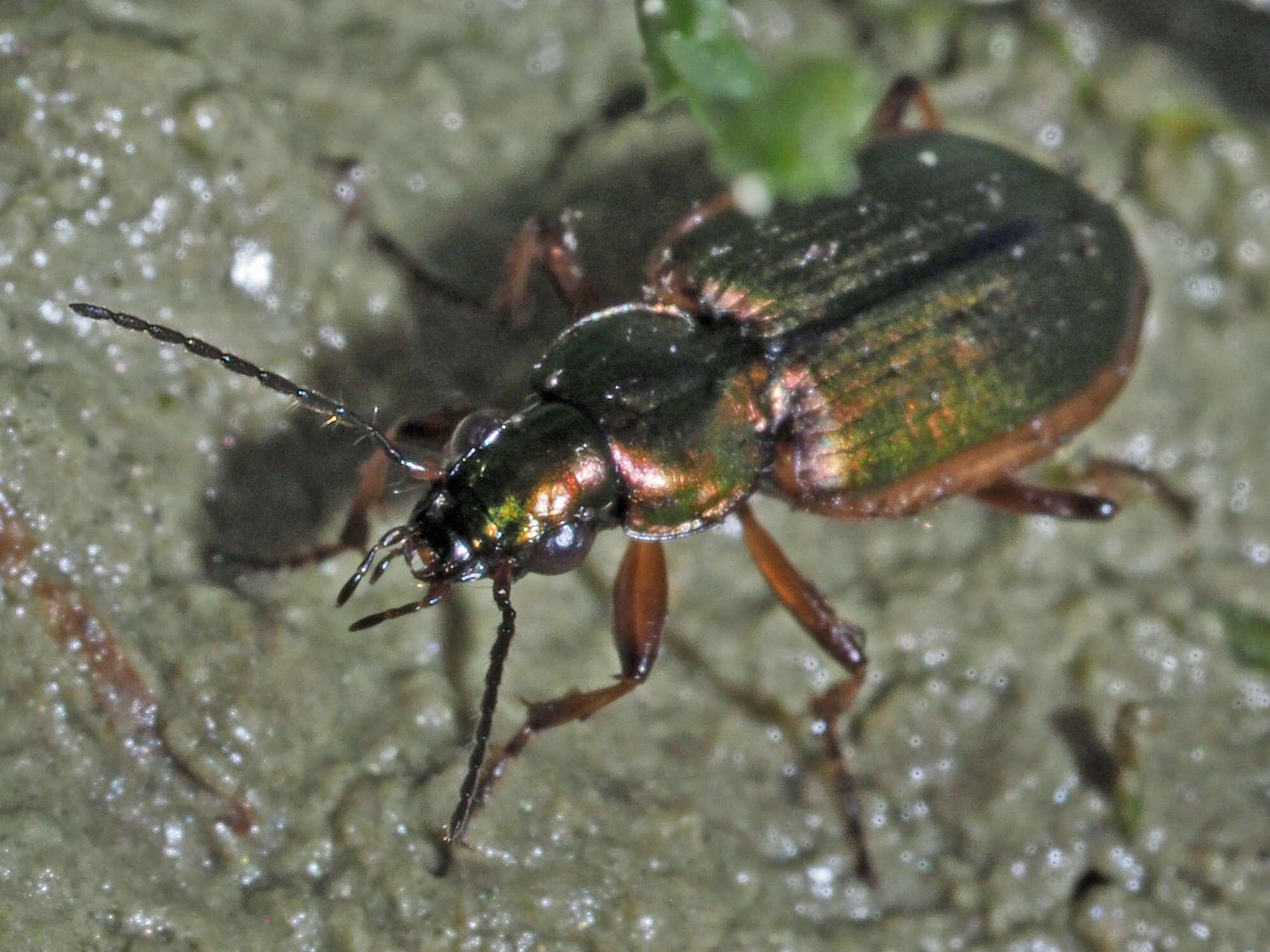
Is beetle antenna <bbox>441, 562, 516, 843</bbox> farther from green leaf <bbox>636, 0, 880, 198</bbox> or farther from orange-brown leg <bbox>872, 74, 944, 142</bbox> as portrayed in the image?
orange-brown leg <bbox>872, 74, 944, 142</bbox>

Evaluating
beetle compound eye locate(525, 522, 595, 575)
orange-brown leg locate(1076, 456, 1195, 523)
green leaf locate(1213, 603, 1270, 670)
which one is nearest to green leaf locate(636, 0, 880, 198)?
beetle compound eye locate(525, 522, 595, 575)

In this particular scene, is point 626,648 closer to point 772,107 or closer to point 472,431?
point 472,431

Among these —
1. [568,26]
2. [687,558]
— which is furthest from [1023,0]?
[687,558]

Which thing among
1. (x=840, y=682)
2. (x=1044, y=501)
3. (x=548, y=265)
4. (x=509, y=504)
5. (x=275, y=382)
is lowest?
(x=840, y=682)

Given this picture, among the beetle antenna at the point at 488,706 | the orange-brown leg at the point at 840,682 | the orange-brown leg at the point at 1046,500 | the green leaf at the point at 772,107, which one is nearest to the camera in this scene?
the green leaf at the point at 772,107

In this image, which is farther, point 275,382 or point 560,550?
point 560,550

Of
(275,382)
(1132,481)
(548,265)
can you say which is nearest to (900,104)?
(548,265)

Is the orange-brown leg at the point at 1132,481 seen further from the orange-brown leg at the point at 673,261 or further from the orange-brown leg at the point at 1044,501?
the orange-brown leg at the point at 673,261

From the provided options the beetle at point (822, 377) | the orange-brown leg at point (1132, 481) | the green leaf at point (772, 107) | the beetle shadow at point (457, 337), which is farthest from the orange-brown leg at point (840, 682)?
the green leaf at point (772, 107)
